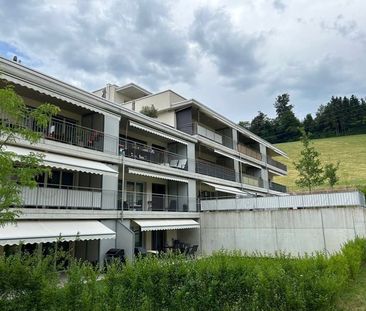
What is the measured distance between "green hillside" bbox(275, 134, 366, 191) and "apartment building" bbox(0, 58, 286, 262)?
32.6 meters

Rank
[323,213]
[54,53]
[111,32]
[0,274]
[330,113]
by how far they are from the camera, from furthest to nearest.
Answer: [330,113]
[323,213]
[54,53]
[111,32]
[0,274]

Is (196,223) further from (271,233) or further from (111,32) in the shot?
(111,32)

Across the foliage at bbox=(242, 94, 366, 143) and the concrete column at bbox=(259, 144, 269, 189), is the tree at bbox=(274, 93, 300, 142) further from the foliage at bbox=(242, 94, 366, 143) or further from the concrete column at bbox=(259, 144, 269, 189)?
the concrete column at bbox=(259, 144, 269, 189)

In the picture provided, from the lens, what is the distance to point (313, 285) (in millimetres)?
7805

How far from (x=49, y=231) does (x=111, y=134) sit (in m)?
8.21

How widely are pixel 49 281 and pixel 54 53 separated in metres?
14.6

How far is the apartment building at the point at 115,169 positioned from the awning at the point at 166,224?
101mm

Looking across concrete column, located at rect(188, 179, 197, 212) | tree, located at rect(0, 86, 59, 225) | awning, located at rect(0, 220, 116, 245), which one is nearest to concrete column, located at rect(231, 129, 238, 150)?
concrete column, located at rect(188, 179, 197, 212)

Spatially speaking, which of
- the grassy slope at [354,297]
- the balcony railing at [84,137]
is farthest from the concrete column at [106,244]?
the grassy slope at [354,297]

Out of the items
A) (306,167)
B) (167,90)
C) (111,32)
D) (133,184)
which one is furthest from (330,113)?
(111,32)

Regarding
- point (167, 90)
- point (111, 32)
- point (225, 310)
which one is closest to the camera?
point (225, 310)

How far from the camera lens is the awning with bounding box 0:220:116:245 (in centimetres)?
1315

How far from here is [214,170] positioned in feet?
111

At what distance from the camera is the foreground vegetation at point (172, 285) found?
7.40 metres
